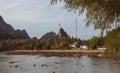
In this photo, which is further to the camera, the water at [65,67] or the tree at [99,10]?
the water at [65,67]

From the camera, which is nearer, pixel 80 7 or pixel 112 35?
pixel 80 7

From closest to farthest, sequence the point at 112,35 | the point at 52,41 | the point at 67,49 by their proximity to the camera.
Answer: the point at 112,35, the point at 67,49, the point at 52,41

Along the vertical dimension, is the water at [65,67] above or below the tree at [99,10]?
below

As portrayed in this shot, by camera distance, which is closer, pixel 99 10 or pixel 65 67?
pixel 99 10

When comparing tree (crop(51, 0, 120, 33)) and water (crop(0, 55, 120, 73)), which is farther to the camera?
water (crop(0, 55, 120, 73))

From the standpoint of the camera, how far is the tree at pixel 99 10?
8391 millimetres

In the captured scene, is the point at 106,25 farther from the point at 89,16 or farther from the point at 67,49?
the point at 67,49

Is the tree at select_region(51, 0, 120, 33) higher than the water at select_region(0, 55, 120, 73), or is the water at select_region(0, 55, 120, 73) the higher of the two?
the tree at select_region(51, 0, 120, 33)

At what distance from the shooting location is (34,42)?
187375 mm

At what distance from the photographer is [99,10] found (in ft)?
28.3

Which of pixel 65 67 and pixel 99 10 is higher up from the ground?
pixel 99 10

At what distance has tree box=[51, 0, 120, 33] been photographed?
839cm

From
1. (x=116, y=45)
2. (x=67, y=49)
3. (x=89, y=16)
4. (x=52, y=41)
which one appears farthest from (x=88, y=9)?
(x=52, y=41)

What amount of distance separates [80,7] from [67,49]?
485 ft
